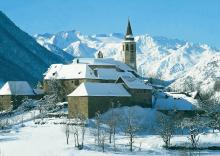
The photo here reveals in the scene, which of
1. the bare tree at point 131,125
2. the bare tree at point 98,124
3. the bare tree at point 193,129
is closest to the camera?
the bare tree at point 98,124

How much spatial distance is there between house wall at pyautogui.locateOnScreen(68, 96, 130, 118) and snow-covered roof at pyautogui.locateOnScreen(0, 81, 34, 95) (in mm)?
24129

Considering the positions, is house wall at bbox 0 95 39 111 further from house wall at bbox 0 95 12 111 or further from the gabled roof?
the gabled roof

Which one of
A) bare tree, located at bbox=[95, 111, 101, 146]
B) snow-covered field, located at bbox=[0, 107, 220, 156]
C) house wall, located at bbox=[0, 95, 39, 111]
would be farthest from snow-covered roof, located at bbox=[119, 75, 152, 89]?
house wall, located at bbox=[0, 95, 39, 111]

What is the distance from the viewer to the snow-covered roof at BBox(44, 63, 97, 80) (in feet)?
528

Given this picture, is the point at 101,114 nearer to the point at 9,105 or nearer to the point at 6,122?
the point at 6,122

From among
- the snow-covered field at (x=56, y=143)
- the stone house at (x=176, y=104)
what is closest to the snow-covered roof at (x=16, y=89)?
the snow-covered field at (x=56, y=143)

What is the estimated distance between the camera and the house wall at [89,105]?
140 meters

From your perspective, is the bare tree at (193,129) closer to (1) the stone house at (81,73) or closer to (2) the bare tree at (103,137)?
(2) the bare tree at (103,137)

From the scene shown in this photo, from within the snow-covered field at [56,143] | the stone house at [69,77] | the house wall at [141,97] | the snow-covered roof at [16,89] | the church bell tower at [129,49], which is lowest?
the snow-covered field at [56,143]

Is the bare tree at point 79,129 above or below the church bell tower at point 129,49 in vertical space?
below

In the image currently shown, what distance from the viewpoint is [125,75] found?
6255 inches

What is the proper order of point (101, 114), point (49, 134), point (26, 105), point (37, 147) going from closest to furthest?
point (37, 147), point (49, 134), point (101, 114), point (26, 105)

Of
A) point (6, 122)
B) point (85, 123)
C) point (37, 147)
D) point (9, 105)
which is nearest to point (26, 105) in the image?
point (9, 105)

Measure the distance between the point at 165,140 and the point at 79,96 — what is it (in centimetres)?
2919
